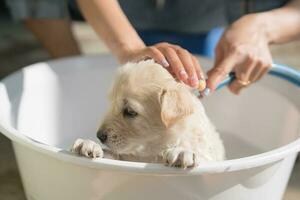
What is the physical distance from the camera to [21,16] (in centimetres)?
168

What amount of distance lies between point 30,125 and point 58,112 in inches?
4.5

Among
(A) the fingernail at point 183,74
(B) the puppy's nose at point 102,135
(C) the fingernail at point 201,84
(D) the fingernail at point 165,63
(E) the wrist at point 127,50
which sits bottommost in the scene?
(B) the puppy's nose at point 102,135

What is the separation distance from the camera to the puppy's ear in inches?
39.8

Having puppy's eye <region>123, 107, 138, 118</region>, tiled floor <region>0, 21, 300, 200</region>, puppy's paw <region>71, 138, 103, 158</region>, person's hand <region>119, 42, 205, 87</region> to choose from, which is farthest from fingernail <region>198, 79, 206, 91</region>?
tiled floor <region>0, 21, 300, 200</region>

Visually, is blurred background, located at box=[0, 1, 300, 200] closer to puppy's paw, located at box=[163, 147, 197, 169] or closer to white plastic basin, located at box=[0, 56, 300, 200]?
white plastic basin, located at box=[0, 56, 300, 200]

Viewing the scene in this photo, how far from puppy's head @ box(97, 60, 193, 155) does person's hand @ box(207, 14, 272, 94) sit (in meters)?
0.19

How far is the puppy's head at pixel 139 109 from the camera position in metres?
1.05

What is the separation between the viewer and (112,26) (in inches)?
51.3

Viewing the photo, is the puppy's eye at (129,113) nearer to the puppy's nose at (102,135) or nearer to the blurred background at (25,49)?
the puppy's nose at (102,135)

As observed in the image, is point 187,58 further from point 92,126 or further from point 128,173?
point 92,126

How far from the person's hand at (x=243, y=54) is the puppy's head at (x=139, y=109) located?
191mm

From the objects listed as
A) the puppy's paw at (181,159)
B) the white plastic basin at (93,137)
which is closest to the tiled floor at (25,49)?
the white plastic basin at (93,137)

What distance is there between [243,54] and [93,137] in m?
0.49

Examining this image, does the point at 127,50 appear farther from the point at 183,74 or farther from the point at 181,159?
the point at 181,159
